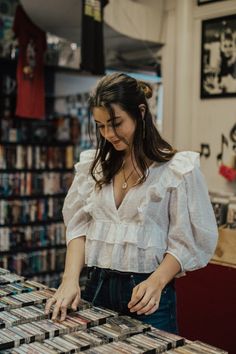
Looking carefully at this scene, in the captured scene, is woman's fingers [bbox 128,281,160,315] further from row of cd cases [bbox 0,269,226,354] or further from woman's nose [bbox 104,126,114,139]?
woman's nose [bbox 104,126,114,139]

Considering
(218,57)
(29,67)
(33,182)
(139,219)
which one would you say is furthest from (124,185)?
(33,182)

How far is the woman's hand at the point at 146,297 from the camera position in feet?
5.14

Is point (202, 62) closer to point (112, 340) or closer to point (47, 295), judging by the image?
point (47, 295)

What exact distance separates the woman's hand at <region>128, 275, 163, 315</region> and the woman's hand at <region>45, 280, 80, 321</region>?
0.19 metres

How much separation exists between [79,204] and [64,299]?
0.38m

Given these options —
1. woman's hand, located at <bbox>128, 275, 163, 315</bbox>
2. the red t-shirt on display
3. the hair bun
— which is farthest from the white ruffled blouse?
the red t-shirt on display

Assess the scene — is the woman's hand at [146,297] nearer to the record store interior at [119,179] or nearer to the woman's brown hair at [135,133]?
the record store interior at [119,179]

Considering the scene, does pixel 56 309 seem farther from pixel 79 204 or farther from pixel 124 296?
pixel 79 204

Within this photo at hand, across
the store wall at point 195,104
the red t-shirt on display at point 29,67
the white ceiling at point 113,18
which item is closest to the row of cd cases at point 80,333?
the store wall at point 195,104

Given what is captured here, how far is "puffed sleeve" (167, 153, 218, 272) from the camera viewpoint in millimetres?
1682

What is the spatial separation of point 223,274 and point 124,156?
4.54 ft

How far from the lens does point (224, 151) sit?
3.56m

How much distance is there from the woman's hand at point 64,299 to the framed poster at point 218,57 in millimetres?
2193

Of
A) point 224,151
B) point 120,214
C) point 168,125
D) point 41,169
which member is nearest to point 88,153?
point 120,214
